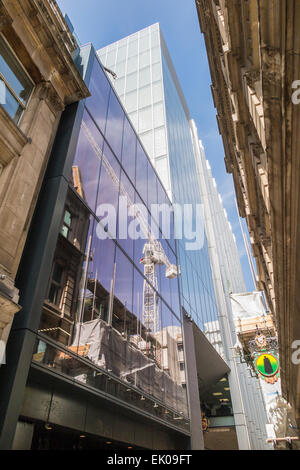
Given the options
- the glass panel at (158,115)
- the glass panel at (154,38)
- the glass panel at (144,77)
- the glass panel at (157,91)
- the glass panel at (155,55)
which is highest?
the glass panel at (154,38)

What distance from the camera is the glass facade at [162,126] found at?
28703 millimetres

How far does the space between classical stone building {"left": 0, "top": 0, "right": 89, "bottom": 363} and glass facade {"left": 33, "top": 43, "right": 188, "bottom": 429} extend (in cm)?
128

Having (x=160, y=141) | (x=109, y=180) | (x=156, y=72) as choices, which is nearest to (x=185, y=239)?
(x=160, y=141)

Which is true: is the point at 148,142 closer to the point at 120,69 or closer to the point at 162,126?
the point at 162,126

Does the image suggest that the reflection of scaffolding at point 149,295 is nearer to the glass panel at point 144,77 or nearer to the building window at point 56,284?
the building window at point 56,284

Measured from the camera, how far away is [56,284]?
370 inches

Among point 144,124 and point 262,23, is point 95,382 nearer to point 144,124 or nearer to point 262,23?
point 262,23

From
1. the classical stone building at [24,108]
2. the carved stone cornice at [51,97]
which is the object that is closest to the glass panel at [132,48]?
the classical stone building at [24,108]

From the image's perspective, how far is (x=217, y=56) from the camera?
16.5 meters

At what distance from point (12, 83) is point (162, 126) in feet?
81.2

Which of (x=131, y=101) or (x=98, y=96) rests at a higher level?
(x=131, y=101)

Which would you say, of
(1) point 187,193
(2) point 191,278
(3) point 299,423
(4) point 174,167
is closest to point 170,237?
(2) point 191,278

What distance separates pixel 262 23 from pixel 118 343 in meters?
11.0

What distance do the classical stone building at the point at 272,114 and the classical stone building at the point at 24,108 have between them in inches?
238
